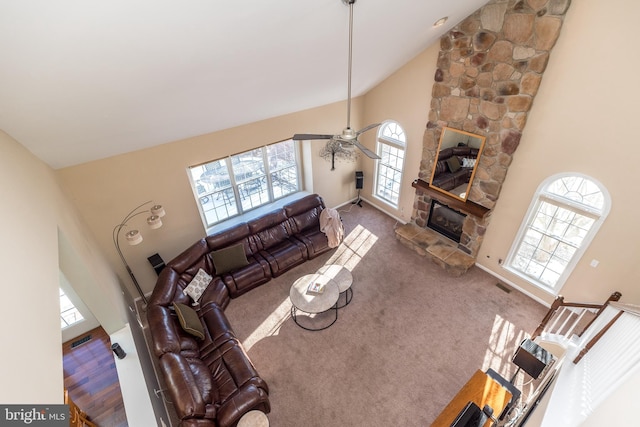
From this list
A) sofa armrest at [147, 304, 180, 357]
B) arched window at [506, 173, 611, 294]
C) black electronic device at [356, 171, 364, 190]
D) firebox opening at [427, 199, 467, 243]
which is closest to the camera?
sofa armrest at [147, 304, 180, 357]

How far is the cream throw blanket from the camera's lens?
655 cm

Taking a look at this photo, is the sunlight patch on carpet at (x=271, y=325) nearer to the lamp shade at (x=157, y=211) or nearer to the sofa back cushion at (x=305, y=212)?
the sofa back cushion at (x=305, y=212)

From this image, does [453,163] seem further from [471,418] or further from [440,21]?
[471,418]

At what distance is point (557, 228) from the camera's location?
15.9 ft

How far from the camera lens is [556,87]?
4117 millimetres

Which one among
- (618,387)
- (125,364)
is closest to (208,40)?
(618,387)

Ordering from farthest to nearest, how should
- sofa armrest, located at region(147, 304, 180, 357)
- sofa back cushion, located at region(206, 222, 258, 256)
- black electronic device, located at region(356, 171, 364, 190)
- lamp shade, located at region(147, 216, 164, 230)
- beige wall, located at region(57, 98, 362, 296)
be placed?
1. black electronic device, located at region(356, 171, 364, 190)
2. sofa back cushion, located at region(206, 222, 258, 256)
3. lamp shade, located at region(147, 216, 164, 230)
4. beige wall, located at region(57, 98, 362, 296)
5. sofa armrest, located at region(147, 304, 180, 357)

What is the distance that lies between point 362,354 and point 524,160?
393 centimetres

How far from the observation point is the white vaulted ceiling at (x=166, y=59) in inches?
77.3

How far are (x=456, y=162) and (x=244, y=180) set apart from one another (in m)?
4.25

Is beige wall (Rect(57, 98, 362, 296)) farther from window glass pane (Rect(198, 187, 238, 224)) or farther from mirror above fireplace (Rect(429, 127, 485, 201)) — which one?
mirror above fireplace (Rect(429, 127, 485, 201))

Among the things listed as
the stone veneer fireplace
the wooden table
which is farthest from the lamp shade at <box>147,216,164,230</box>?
the stone veneer fireplace

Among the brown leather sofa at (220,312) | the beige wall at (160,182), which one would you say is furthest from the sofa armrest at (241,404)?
the beige wall at (160,182)

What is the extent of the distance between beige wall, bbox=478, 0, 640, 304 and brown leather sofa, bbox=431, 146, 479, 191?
76 cm
